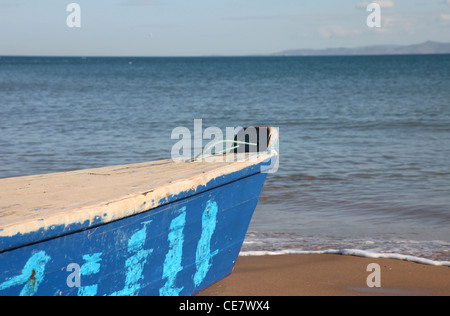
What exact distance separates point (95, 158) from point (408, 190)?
17.2 ft

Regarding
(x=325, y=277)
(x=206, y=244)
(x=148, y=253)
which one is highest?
(x=148, y=253)

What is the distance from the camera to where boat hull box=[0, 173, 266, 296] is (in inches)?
91.1

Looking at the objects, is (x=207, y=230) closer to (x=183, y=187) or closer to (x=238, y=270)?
(x=183, y=187)

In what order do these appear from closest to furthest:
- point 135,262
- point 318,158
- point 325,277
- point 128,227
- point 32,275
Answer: point 32,275, point 128,227, point 135,262, point 325,277, point 318,158

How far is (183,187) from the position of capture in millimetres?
3029

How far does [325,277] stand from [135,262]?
1719 mm

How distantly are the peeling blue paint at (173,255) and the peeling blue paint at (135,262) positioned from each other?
19 cm

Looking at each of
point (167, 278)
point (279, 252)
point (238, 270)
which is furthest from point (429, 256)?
point (167, 278)

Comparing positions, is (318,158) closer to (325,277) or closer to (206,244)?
(325,277)

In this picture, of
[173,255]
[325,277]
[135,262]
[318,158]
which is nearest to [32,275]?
[135,262]

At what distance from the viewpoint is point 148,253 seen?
2.96 m

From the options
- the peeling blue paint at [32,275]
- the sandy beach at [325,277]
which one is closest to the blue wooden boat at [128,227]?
the peeling blue paint at [32,275]

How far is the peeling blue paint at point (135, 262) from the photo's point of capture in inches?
111

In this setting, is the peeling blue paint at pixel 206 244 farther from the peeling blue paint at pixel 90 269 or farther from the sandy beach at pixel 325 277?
the peeling blue paint at pixel 90 269
